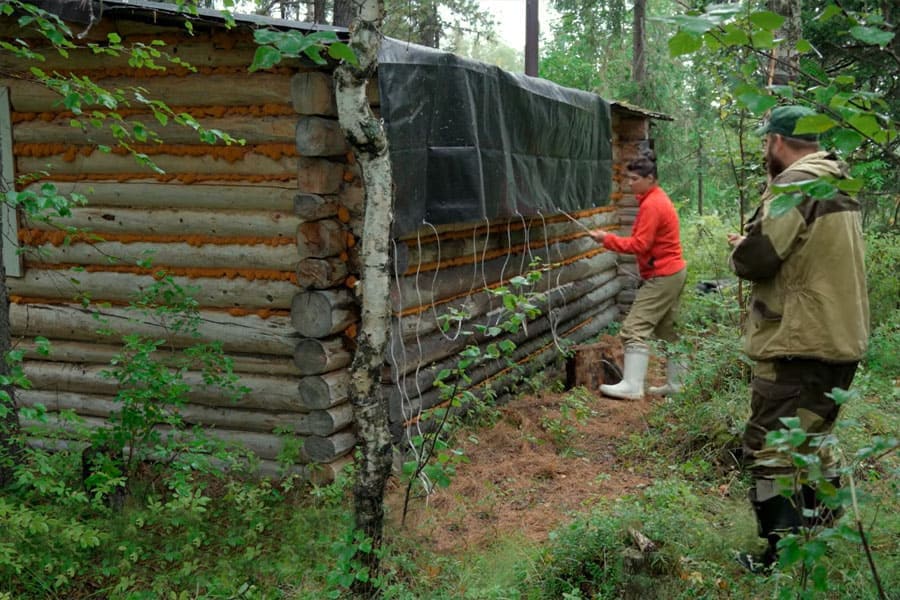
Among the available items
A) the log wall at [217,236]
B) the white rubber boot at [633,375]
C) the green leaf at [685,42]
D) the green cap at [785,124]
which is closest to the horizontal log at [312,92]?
the log wall at [217,236]

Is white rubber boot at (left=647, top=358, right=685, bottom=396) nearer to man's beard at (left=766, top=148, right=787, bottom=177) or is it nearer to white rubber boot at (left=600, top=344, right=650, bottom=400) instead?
white rubber boot at (left=600, top=344, right=650, bottom=400)

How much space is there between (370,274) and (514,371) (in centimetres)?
438

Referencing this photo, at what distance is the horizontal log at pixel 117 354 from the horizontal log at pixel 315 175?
4.28ft

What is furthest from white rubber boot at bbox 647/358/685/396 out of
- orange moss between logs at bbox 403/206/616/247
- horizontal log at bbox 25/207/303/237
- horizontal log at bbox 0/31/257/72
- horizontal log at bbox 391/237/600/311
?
horizontal log at bbox 0/31/257/72

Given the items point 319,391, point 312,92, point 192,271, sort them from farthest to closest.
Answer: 1. point 192,271
2. point 319,391
3. point 312,92

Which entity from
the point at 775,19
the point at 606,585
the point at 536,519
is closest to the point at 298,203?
the point at 536,519

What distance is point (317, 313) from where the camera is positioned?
580cm

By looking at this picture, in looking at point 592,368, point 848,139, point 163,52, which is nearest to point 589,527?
point 848,139

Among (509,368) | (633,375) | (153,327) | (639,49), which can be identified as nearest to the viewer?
(153,327)

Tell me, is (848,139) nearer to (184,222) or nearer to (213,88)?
(213,88)

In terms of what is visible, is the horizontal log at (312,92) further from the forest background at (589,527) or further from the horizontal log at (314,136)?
the forest background at (589,527)

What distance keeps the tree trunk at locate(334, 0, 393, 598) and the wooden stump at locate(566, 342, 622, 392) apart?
492 cm

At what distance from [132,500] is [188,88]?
9.95ft

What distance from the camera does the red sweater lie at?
27.2ft
